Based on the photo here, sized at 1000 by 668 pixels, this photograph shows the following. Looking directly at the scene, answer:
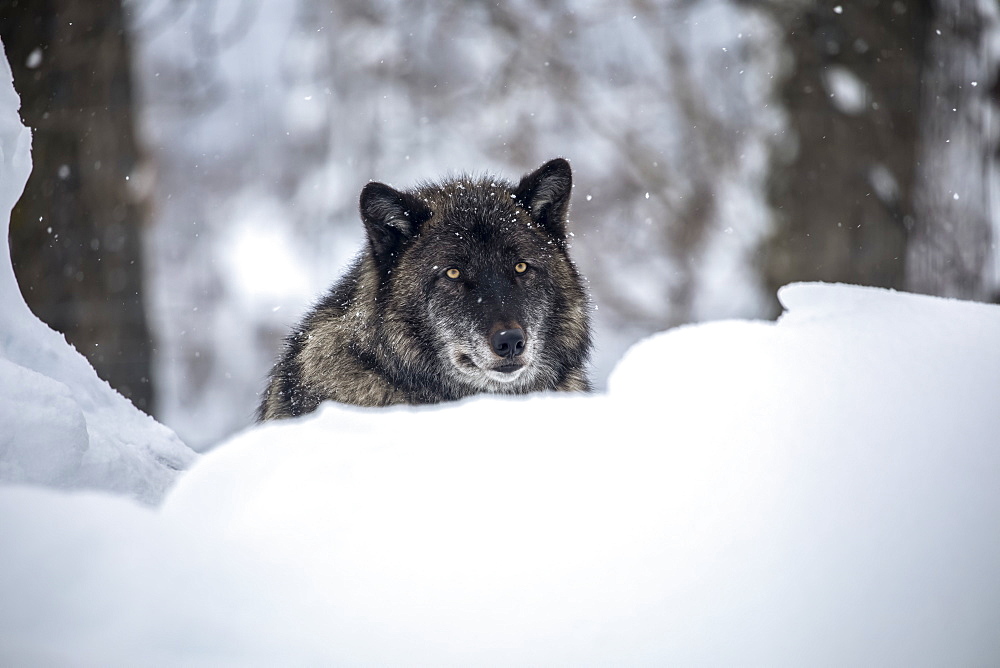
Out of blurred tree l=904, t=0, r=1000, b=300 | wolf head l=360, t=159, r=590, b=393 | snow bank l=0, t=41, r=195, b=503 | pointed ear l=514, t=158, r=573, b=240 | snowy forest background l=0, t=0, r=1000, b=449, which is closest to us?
snow bank l=0, t=41, r=195, b=503

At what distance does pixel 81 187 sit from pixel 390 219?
12.8 ft

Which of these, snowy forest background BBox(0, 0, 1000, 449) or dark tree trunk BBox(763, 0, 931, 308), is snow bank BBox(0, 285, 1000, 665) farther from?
dark tree trunk BBox(763, 0, 931, 308)

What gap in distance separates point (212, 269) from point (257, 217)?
963 millimetres

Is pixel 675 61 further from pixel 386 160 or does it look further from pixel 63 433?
pixel 63 433

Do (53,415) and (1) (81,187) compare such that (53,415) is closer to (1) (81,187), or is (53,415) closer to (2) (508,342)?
(2) (508,342)

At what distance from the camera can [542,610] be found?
1.32 meters

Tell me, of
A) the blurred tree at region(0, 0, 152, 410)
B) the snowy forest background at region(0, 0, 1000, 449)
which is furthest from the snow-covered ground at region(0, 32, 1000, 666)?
the snowy forest background at region(0, 0, 1000, 449)

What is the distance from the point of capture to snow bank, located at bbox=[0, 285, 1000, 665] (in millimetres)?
1257

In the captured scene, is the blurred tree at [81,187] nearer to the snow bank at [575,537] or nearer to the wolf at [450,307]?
the wolf at [450,307]

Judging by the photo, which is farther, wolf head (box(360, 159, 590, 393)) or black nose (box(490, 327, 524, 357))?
wolf head (box(360, 159, 590, 393))

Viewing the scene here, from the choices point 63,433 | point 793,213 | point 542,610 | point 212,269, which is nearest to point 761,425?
point 542,610

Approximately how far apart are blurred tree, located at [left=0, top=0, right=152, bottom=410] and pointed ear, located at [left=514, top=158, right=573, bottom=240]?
4.15m

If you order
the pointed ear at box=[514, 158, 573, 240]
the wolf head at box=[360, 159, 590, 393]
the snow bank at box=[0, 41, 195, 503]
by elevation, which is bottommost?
the snow bank at box=[0, 41, 195, 503]

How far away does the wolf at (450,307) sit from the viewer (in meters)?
3.47
